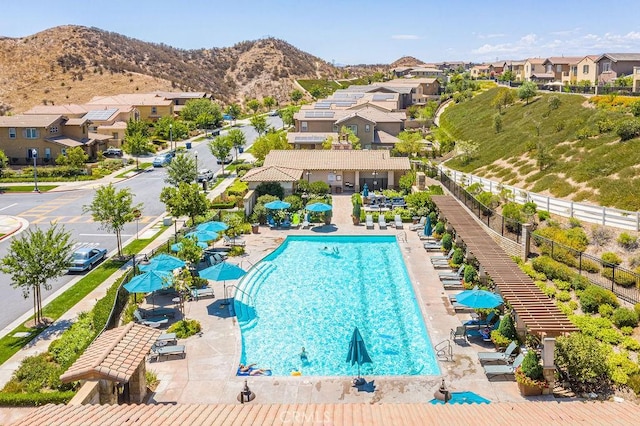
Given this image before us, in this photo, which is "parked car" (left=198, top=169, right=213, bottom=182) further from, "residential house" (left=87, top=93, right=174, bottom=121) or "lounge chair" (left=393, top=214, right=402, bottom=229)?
"residential house" (left=87, top=93, right=174, bottom=121)

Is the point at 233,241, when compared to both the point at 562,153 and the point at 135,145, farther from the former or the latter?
the point at 135,145

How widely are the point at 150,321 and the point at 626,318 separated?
777 inches

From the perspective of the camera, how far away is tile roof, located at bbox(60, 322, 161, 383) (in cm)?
1500

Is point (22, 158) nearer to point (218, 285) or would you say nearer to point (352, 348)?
point (218, 285)

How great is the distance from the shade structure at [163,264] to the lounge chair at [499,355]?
48.6 feet

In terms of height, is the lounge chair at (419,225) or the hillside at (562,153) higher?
the hillside at (562,153)

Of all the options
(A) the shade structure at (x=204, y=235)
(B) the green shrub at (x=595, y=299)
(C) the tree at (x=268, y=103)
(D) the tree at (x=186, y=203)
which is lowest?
(B) the green shrub at (x=595, y=299)

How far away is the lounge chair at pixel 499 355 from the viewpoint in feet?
65.2

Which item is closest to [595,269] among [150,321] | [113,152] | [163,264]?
[163,264]

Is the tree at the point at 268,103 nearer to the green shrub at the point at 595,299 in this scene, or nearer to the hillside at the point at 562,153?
the hillside at the point at 562,153

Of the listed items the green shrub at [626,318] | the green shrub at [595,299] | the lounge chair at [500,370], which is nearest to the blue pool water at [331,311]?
the lounge chair at [500,370]

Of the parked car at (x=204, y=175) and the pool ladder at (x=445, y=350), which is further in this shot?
the parked car at (x=204, y=175)

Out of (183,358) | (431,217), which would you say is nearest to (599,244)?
(431,217)

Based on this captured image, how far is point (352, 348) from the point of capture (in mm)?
18953
